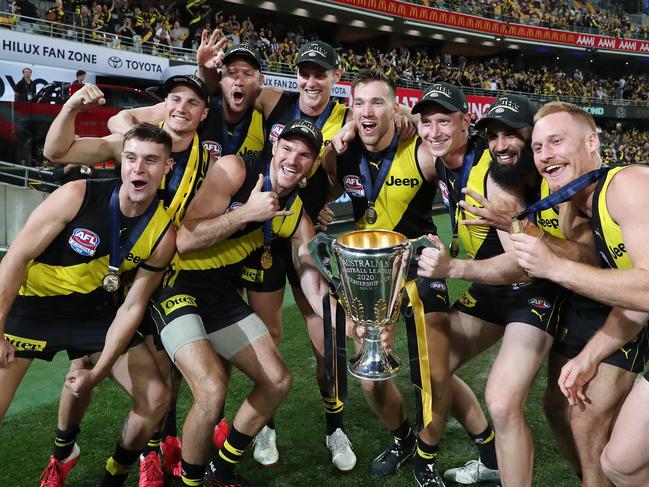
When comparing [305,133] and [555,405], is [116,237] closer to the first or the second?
[305,133]

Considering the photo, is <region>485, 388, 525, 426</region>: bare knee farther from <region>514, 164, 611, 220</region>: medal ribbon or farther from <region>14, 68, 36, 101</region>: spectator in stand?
<region>14, 68, 36, 101</region>: spectator in stand

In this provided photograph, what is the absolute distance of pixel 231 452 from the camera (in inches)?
143

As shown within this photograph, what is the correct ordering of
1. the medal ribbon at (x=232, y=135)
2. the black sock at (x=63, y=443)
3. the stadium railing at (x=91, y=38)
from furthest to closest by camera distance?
the stadium railing at (x=91, y=38)
the medal ribbon at (x=232, y=135)
the black sock at (x=63, y=443)

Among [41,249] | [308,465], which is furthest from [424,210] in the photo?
[41,249]

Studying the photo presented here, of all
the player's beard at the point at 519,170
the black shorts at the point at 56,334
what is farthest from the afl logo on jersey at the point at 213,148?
the player's beard at the point at 519,170

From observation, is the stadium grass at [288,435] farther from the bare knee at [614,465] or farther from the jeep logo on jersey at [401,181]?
the jeep logo on jersey at [401,181]

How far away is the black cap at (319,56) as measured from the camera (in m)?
4.41

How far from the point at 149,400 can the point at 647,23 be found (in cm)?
5047

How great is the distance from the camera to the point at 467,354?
3.82m

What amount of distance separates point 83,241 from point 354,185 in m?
1.85

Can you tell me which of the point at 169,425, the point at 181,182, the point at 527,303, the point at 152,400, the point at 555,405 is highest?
the point at 181,182

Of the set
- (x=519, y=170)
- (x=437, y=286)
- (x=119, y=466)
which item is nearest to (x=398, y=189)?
(x=437, y=286)

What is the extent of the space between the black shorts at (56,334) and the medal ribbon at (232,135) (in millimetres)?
1581

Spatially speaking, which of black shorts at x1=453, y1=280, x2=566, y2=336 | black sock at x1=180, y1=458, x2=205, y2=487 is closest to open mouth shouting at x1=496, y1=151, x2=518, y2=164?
black shorts at x1=453, y1=280, x2=566, y2=336
